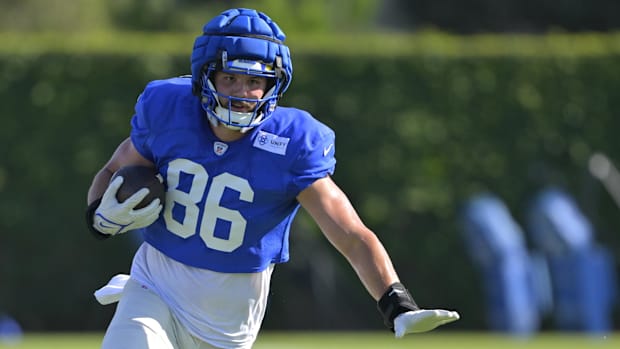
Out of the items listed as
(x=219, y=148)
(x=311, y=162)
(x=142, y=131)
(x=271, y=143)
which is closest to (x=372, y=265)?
(x=311, y=162)

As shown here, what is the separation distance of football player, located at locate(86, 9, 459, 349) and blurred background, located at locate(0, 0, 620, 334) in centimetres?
696

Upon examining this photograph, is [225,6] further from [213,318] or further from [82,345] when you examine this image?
[213,318]

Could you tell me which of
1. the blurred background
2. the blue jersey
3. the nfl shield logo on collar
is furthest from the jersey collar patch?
the blurred background

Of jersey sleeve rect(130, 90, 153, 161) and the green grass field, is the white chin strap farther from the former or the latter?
the green grass field

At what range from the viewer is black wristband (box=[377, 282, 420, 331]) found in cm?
423

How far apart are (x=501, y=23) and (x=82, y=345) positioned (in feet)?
47.8

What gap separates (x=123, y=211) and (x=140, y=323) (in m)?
0.39

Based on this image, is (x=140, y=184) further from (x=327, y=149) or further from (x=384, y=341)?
(x=384, y=341)

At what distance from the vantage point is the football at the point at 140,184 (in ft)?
14.5

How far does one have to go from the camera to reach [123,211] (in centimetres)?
445

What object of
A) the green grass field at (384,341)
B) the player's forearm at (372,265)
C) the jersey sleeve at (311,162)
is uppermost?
the jersey sleeve at (311,162)

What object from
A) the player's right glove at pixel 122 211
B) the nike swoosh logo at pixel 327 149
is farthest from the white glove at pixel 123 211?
the nike swoosh logo at pixel 327 149

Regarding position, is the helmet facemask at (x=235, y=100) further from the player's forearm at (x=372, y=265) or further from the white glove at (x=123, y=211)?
the player's forearm at (x=372, y=265)

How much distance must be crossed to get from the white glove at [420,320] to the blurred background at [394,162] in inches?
292
